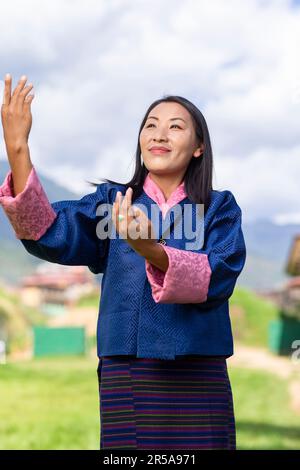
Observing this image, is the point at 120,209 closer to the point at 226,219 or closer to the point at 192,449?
the point at 226,219

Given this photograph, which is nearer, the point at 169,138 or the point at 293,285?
the point at 169,138

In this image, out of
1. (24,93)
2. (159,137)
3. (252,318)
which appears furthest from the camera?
(252,318)

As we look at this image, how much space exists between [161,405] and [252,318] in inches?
343

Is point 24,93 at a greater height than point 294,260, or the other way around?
point 294,260

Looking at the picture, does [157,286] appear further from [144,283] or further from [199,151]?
[199,151]

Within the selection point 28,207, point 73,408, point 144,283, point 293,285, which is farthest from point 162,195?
point 293,285

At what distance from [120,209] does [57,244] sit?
35 centimetres

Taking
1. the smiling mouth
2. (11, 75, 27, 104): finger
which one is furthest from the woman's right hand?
the smiling mouth

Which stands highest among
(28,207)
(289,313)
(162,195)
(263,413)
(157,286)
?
(289,313)

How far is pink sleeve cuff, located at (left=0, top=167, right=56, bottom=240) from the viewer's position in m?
2.02

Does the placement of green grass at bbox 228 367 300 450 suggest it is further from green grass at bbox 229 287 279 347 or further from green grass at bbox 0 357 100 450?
green grass at bbox 0 357 100 450

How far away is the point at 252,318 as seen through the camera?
10.6m

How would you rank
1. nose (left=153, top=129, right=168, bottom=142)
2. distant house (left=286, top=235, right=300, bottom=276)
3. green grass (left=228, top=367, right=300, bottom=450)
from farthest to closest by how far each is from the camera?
distant house (left=286, top=235, right=300, bottom=276) < green grass (left=228, top=367, right=300, bottom=450) < nose (left=153, top=129, right=168, bottom=142)

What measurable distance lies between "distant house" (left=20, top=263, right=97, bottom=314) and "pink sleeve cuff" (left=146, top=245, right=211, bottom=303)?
7.94 m
